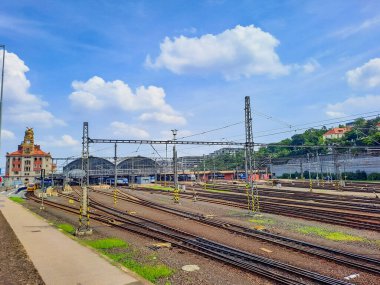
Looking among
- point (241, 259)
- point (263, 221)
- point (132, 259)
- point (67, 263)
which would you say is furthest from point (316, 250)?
point (67, 263)

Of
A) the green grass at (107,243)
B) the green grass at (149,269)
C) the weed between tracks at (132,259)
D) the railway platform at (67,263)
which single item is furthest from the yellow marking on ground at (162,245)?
the railway platform at (67,263)

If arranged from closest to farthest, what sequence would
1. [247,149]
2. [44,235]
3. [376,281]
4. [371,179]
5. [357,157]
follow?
[376,281]
[44,235]
[247,149]
[371,179]
[357,157]

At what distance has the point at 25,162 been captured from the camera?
117 meters

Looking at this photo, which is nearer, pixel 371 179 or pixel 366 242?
pixel 366 242

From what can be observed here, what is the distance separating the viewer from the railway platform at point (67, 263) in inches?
388

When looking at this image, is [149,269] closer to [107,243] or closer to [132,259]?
[132,259]

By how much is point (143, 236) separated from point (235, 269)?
8.27 m

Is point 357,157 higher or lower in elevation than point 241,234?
higher

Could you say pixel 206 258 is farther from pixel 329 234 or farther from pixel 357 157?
pixel 357 157

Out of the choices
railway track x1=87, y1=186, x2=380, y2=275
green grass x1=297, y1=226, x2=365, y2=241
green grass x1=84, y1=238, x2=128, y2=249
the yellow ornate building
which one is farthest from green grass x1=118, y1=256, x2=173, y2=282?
the yellow ornate building

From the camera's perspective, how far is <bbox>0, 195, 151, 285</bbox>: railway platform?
32.4 ft

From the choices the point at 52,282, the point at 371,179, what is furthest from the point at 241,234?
the point at 371,179

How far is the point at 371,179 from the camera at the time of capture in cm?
7250

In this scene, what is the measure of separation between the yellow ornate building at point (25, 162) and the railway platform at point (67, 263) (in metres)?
108
